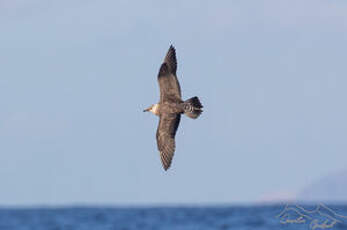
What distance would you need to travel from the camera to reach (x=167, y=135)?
57.5 ft

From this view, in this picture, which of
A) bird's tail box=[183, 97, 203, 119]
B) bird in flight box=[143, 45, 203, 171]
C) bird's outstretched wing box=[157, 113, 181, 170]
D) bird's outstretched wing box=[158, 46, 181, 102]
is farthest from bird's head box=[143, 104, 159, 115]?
bird's tail box=[183, 97, 203, 119]

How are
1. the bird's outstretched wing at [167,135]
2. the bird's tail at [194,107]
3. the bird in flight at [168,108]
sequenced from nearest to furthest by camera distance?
the bird's tail at [194,107], the bird in flight at [168,108], the bird's outstretched wing at [167,135]

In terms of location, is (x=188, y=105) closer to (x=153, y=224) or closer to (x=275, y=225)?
(x=275, y=225)

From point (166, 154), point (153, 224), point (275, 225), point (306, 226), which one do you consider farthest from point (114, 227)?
point (166, 154)

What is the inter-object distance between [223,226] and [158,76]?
2530cm

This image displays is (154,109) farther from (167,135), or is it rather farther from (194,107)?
(194,107)

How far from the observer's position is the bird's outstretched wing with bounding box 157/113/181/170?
17266 mm

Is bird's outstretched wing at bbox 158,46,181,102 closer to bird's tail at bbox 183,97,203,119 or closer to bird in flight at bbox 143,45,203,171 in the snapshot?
bird in flight at bbox 143,45,203,171

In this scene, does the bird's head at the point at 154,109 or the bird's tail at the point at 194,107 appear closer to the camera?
the bird's tail at the point at 194,107

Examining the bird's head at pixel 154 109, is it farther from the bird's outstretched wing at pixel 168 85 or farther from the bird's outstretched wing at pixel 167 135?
the bird's outstretched wing at pixel 168 85

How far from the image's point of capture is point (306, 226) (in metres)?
34.2

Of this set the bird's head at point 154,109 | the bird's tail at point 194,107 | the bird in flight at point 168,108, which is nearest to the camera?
the bird's tail at point 194,107

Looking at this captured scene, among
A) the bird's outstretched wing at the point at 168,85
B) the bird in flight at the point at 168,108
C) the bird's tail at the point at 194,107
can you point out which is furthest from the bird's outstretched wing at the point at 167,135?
the bird's tail at the point at 194,107

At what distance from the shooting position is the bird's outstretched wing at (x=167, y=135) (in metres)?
17.3
